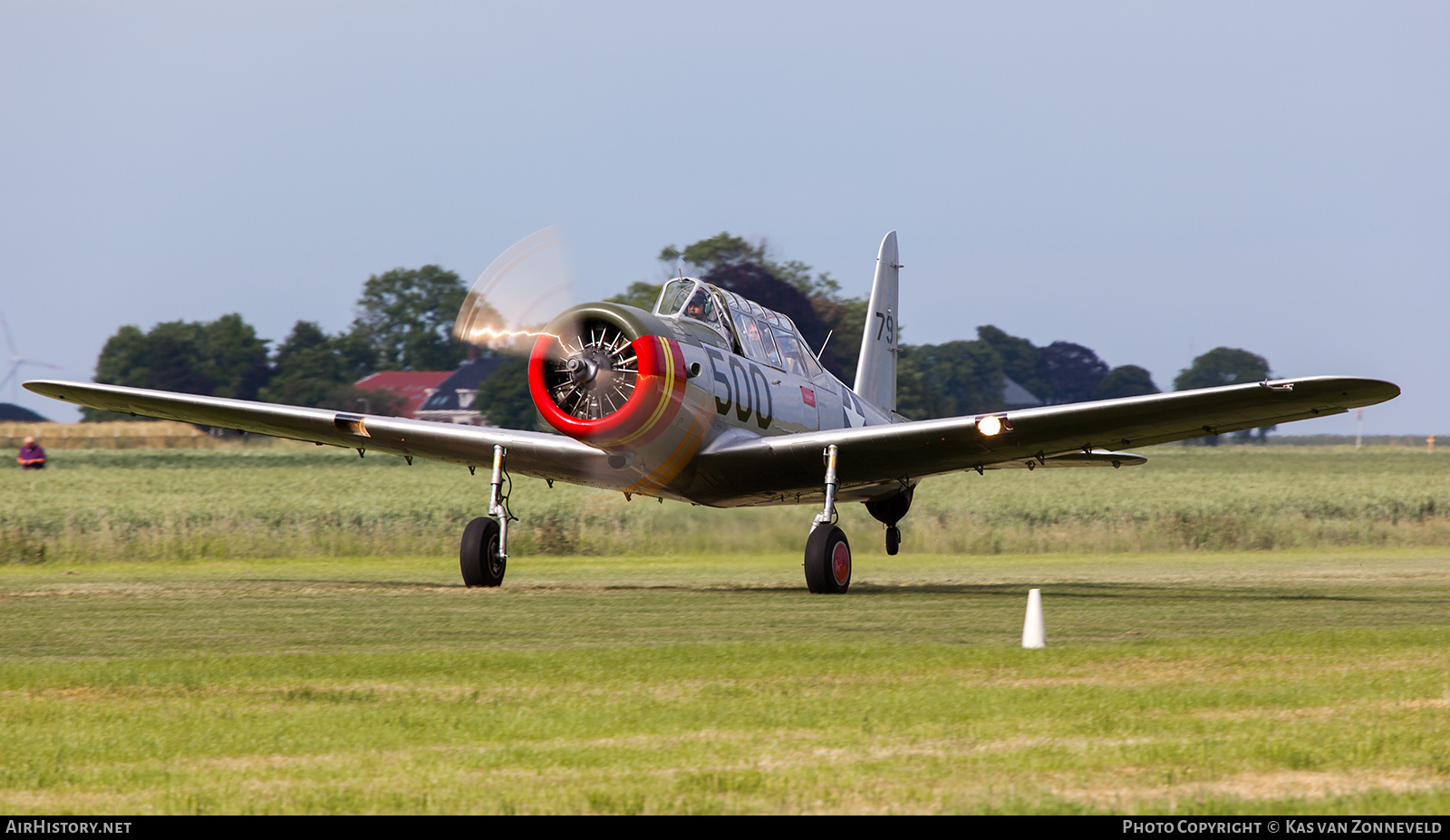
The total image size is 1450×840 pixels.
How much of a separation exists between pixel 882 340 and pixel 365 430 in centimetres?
848

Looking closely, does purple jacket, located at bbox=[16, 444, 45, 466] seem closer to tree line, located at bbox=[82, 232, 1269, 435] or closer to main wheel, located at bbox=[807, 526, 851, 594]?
tree line, located at bbox=[82, 232, 1269, 435]

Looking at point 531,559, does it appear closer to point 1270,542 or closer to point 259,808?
point 1270,542

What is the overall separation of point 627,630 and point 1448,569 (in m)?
14.2

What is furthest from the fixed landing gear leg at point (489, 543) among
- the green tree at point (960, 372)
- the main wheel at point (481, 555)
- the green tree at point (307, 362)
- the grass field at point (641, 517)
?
the green tree at point (960, 372)

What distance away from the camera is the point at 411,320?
87.9m

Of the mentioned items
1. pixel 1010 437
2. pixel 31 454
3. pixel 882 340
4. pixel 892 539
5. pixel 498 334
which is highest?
pixel 882 340

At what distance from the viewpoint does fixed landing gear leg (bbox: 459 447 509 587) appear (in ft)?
53.0

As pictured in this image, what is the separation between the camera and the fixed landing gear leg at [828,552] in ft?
50.9

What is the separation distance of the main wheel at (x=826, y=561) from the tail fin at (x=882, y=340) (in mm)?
6242

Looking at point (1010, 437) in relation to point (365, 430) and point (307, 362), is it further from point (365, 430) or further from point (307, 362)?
point (307, 362)

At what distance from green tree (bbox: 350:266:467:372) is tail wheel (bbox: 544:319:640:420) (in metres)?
66.0

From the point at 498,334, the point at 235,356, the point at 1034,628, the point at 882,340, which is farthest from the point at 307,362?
the point at 1034,628

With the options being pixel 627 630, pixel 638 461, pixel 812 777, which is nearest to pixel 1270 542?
pixel 638 461

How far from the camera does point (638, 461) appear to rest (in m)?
15.8
